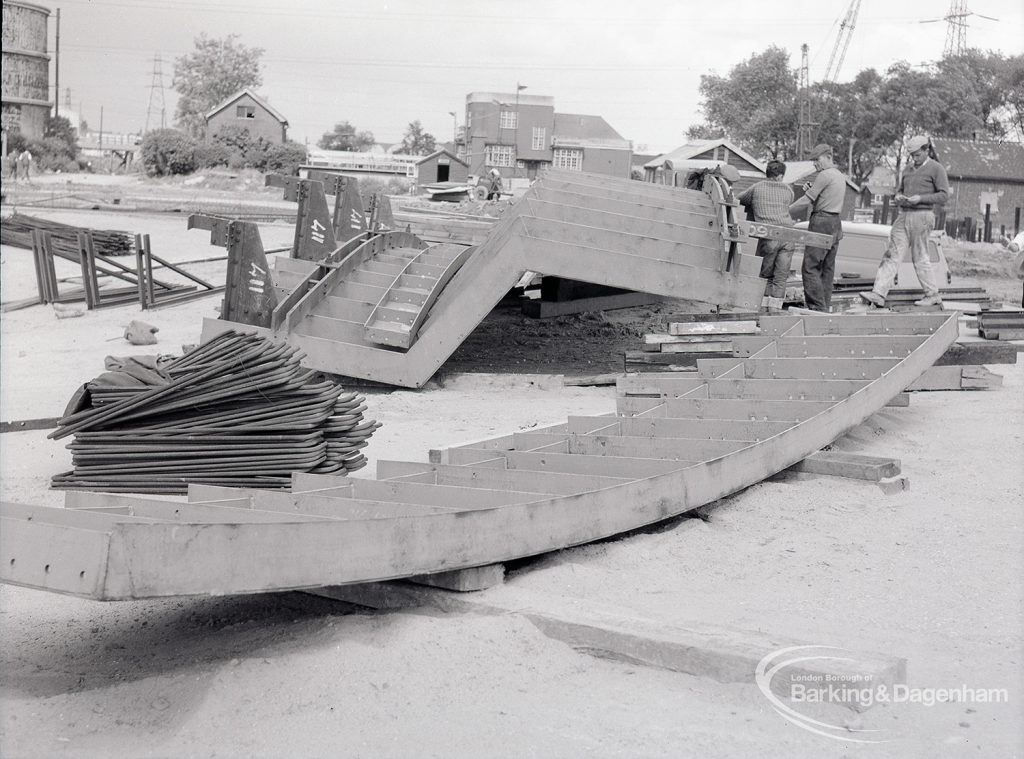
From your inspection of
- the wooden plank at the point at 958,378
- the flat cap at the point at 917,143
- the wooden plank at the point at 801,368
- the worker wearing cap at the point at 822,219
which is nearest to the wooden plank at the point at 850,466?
the wooden plank at the point at 801,368

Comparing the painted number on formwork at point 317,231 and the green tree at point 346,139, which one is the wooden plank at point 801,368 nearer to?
the painted number on formwork at point 317,231

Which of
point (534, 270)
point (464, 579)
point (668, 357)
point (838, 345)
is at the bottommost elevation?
point (464, 579)

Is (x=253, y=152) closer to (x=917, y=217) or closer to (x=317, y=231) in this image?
(x=317, y=231)

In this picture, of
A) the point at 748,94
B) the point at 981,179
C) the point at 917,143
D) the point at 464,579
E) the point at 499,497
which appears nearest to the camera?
the point at 464,579

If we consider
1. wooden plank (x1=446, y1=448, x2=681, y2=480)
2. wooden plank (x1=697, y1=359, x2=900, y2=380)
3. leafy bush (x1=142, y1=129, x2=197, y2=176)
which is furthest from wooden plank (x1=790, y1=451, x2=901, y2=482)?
leafy bush (x1=142, y1=129, x2=197, y2=176)

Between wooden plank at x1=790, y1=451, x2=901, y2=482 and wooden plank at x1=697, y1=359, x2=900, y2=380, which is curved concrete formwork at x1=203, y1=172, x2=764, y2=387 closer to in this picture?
wooden plank at x1=697, y1=359, x2=900, y2=380

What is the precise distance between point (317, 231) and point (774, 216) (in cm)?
560

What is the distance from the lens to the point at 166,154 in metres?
61.2

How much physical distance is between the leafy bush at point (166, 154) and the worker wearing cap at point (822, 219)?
179 ft

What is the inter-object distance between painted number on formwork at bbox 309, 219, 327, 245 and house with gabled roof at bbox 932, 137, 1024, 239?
4717cm

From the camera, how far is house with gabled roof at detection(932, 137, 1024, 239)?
54438 millimetres

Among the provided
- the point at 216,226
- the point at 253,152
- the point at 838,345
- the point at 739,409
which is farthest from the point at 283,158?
the point at 739,409

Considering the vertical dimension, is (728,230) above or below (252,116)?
below

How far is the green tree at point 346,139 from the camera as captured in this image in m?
102
